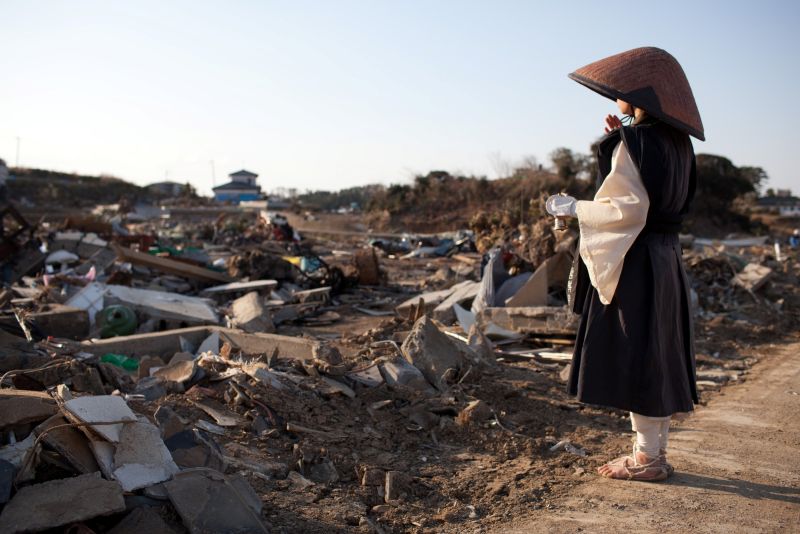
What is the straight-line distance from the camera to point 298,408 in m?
4.36

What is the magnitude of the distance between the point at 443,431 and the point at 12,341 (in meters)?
3.11

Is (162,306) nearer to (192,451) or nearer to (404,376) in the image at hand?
A: (404,376)

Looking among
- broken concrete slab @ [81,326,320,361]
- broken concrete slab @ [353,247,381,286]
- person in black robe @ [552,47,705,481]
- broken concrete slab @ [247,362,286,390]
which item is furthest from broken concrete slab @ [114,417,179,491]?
broken concrete slab @ [353,247,381,286]

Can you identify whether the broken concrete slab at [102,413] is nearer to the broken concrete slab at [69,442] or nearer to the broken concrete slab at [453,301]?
the broken concrete slab at [69,442]

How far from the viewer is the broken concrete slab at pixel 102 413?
9.69 ft

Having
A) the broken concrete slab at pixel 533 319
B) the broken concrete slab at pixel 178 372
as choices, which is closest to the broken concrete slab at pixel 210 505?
the broken concrete slab at pixel 178 372

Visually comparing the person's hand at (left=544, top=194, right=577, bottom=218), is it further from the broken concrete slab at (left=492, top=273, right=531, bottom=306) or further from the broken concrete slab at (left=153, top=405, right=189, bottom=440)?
the broken concrete slab at (left=492, top=273, right=531, bottom=306)

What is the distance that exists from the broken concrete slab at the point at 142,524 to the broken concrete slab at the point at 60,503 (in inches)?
2.1

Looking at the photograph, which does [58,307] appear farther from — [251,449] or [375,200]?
[375,200]

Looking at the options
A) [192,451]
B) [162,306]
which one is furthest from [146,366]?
[162,306]

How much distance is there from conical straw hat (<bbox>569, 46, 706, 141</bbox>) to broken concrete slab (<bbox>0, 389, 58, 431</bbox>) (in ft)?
9.66

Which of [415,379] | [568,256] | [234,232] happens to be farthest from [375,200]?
[415,379]

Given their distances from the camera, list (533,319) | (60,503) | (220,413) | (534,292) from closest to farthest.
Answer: (60,503)
(220,413)
(533,319)
(534,292)

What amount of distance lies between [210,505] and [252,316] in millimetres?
6240
